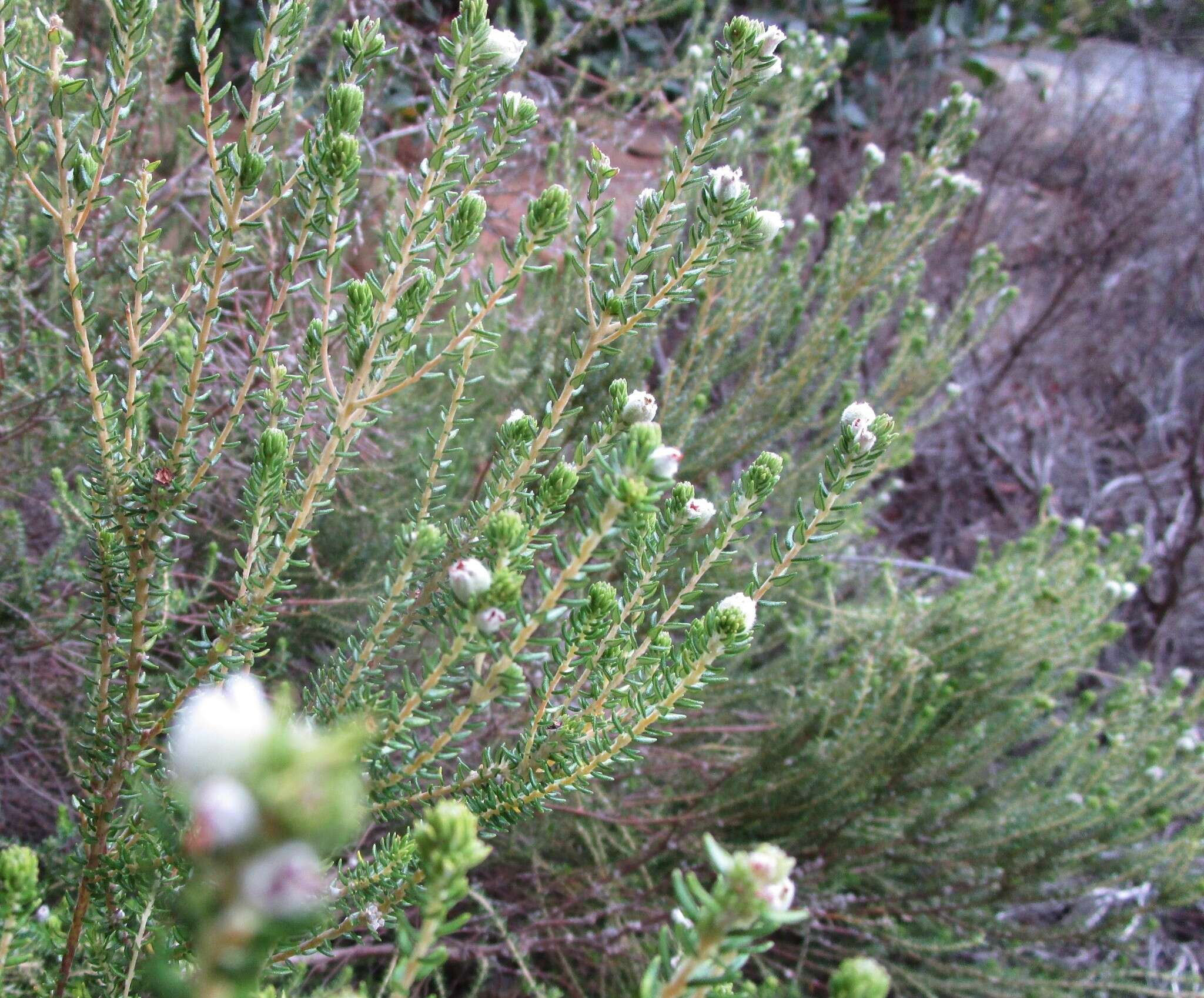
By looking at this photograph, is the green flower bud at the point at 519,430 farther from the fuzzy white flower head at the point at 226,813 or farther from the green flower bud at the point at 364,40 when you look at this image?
the fuzzy white flower head at the point at 226,813

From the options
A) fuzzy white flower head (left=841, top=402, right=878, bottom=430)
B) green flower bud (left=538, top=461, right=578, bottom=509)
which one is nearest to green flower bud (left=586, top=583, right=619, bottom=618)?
green flower bud (left=538, top=461, right=578, bottom=509)

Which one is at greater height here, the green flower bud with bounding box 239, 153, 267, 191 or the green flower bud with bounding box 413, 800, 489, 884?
the green flower bud with bounding box 239, 153, 267, 191

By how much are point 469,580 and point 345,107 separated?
440mm

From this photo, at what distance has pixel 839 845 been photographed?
212cm

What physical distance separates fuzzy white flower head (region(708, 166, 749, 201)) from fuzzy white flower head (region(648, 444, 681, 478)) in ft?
1.22

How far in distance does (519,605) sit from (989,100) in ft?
19.4

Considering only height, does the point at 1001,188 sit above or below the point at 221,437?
above

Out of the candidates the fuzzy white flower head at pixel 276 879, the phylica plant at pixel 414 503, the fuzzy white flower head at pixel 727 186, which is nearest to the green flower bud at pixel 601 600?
the phylica plant at pixel 414 503

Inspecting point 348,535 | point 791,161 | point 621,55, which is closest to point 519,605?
point 348,535

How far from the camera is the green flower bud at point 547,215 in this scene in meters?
0.87

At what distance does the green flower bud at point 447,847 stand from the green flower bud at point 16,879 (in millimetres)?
315

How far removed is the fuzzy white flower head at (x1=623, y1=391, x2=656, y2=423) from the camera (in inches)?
36.1

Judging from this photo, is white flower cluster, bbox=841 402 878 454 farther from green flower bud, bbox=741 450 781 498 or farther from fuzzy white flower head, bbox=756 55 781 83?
fuzzy white flower head, bbox=756 55 781 83

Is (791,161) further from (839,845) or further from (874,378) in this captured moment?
(874,378)
